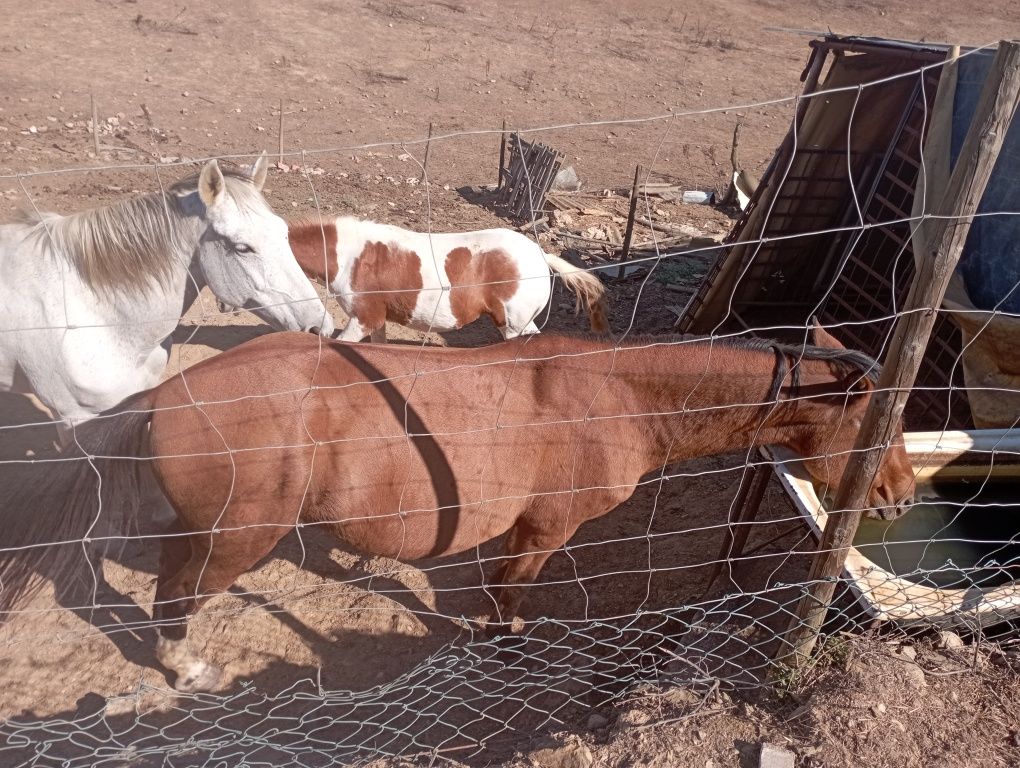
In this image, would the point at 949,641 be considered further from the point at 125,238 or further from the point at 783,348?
the point at 125,238

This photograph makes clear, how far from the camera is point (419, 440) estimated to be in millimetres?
3088

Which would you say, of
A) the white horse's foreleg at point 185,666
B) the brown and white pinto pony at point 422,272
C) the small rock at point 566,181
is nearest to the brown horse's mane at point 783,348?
the white horse's foreleg at point 185,666

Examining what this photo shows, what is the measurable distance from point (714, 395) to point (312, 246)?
3.94 meters

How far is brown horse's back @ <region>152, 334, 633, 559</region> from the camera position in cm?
291

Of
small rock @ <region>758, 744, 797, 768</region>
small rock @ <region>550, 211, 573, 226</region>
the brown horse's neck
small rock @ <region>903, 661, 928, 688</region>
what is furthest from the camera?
small rock @ <region>550, 211, 573, 226</region>

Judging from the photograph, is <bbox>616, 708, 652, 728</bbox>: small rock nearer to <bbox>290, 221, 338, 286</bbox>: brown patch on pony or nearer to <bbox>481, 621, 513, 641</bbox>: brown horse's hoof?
<bbox>481, 621, 513, 641</bbox>: brown horse's hoof

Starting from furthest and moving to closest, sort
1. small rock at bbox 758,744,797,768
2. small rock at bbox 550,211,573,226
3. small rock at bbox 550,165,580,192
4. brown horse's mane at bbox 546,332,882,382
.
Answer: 1. small rock at bbox 550,165,580,192
2. small rock at bbox 550,211,573,226
3. brown horse's mane at bbox 546,332,882,382
4. small rock at bbox 758,744,797,768

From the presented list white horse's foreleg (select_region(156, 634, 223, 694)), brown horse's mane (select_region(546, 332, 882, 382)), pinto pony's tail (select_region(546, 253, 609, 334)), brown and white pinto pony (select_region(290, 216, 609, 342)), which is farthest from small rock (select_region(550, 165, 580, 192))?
white horse's foreleg (select_region(156, 634, 223, 694))

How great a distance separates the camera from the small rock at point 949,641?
3090 mm

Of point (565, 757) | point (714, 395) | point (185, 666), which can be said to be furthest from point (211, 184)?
point (565, 757)

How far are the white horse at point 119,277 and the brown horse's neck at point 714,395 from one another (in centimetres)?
173

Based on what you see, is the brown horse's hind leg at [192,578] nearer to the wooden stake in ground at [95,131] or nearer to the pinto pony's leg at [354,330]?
the pinto pony's leg at [354,330]

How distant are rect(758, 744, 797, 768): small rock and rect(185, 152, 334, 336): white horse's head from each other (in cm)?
268

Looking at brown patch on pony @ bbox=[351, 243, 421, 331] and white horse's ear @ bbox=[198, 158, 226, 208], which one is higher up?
white horse's ear @ bbox=[198, 158, 226, 208]
